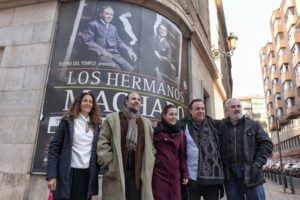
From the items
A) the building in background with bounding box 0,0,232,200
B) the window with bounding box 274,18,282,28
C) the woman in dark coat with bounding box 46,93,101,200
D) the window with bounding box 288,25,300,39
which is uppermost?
the window with bounding box 274,18,282,28

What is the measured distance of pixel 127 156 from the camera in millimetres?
3205

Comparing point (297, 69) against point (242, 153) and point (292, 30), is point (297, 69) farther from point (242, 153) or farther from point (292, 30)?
point (242, 153)

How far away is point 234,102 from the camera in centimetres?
374

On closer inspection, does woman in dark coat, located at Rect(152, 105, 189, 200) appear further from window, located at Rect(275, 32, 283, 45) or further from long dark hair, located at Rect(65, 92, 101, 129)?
window, located at Rect(275, 32, 283, 45)

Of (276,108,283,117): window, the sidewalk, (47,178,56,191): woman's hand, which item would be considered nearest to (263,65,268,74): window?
(276,108,283,117): window

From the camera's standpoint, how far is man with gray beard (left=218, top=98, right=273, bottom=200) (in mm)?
3396

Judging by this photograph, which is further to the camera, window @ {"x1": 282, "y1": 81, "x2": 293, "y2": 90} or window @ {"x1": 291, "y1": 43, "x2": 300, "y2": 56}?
window @ {"x1": 282, "y1": 81, "x2": 293, "y2": 90}

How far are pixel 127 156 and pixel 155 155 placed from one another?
396 millimetres

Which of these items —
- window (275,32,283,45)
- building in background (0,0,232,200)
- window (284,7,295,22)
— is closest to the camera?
building in background (0,0,232,200)

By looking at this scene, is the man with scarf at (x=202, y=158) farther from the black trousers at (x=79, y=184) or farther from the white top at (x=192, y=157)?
the black trousers at (x=79, y=184)

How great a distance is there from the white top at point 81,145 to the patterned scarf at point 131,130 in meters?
0.45

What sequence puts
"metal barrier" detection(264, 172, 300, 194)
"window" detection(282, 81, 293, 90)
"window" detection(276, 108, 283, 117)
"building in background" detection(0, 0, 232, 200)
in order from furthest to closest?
"window" detection(276, 108, 283, 117) < "window" detection(282, 81, 293, 90) < "metal barrier" detection(264, 172, 300, 194) < "building in background" detection(0, 0, 232, 200)

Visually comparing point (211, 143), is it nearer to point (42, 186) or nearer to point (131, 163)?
point (131, 163)

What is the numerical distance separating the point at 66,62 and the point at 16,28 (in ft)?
6.52
